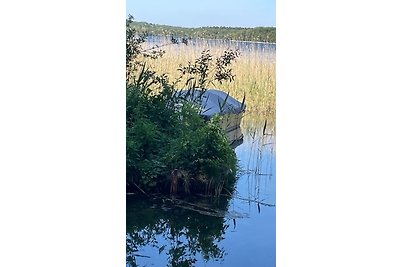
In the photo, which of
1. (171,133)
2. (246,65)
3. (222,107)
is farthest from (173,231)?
(246,65)

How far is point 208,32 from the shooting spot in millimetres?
2709

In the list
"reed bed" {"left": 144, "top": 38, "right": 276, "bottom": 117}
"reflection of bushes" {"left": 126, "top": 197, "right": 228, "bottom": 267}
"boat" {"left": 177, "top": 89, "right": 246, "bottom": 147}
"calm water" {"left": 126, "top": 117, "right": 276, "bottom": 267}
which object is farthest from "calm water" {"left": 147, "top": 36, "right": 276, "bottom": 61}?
"reflection of bushes" {"left": 126, "top": 197, "right": 228, "bottom": 267}

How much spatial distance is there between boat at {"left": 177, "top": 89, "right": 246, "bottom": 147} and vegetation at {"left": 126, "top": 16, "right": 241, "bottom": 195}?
0.03 meters

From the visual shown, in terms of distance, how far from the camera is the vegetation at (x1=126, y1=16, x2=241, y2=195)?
2.67 m

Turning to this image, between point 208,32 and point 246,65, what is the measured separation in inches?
8.1

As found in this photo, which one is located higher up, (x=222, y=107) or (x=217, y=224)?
(x=222, y=107)

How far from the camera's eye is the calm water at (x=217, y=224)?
103 inches

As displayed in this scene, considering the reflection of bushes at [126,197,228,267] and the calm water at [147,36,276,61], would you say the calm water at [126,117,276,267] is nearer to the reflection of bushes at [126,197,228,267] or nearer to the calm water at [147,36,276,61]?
the reflection of bushes at [126,197,228,267]

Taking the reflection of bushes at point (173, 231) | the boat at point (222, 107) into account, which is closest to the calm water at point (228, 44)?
the boat at point (222, 107)

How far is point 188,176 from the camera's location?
2.67 m

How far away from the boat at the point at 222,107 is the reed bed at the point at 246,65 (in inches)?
2.2

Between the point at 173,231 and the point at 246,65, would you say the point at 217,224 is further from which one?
the point at 246,65

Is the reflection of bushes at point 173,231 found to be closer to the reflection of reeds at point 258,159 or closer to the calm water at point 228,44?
the reflection of reeds at point 258,159
